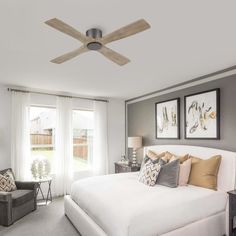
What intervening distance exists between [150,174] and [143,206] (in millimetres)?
995

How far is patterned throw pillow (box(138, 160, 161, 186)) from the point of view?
310 centimetres

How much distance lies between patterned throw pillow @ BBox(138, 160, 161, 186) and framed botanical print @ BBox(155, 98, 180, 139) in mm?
1143

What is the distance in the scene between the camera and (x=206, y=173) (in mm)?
2971

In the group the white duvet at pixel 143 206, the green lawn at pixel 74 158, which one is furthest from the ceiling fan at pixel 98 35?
the green lawn at pixel 74 158

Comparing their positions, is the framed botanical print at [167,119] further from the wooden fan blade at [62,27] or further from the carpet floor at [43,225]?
the wooden fan blade at [62,27]

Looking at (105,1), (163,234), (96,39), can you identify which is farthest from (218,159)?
(105,1)

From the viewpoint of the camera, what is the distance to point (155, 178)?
123 inches

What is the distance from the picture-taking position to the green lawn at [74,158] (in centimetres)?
465

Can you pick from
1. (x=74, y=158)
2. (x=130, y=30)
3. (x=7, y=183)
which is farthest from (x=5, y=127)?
(x=130, y=30)

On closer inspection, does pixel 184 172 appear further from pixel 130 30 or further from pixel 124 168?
pixel 130 30

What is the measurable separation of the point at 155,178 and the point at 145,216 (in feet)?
3.51

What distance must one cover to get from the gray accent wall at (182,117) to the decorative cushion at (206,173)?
40 centimetres

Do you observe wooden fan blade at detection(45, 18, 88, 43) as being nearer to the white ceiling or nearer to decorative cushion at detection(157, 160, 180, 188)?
the white ceiling

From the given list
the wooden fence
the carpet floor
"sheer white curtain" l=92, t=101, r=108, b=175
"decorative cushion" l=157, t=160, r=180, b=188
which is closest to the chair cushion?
the carpet floor
